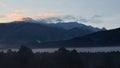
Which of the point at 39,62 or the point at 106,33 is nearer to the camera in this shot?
the point at 39,62

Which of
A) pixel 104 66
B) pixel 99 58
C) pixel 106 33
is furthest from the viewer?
pixel 106 33

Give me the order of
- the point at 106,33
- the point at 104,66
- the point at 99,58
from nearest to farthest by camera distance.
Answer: the point at 104,66 < the point at 99,58 < the point at 106,33

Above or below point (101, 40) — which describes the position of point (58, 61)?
above

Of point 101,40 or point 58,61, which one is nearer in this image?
point 58,61

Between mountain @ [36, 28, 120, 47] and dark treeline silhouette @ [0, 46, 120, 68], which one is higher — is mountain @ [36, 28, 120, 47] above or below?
below

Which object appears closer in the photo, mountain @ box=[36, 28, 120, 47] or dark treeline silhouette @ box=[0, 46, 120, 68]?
dark treeline silhouette @ box=[0, 46, 120, 68]

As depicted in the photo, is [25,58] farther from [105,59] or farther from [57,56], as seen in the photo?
[105,59]

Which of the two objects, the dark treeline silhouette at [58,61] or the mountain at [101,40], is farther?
the mountain at [101,40]

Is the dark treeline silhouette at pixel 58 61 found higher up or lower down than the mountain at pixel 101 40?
higher up

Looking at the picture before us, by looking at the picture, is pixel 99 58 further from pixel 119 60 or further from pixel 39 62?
pixel 39 62

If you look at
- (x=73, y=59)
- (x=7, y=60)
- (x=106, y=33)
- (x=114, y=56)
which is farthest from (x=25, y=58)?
(x=106, y=33)
